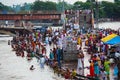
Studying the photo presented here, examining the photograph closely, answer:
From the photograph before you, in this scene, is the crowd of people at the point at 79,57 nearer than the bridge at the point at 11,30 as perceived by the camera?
Yes

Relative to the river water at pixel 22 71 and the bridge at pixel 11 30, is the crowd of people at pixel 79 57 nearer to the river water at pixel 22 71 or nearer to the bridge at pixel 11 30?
the river water at pixel 22 71

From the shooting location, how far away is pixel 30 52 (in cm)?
4444

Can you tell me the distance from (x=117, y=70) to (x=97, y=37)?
1762cm

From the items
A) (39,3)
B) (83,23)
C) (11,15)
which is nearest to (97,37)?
A: (83,23)

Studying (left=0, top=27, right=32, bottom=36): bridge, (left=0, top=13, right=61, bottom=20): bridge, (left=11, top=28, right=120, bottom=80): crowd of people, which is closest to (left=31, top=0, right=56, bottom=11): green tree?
(left=0, top=13, right=61, bottom=20): bridge

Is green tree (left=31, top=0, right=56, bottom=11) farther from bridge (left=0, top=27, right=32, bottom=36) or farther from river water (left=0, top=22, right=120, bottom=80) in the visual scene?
river water (left=0, top=22, right=120, bottom=80)

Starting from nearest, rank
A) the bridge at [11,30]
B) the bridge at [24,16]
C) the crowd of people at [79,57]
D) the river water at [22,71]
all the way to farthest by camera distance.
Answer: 1. the crowd of people at [79,57]
2. the river water at [22,71]
3. the bridge at [11,30]
4. the bridge at [24,16]

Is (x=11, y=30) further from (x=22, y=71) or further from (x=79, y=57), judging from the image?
(x=79, y=57)

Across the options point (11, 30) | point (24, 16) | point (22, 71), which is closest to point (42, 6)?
point (24, 16)

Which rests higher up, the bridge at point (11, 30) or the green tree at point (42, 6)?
the green tree at point (42, 6)

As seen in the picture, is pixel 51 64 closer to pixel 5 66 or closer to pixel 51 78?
pixel 51 78

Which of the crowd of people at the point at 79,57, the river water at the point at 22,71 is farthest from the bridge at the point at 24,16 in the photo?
the river water at the point at 22,71

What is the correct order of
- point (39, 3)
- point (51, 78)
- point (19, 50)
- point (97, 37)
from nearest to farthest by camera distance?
point (51, 78) → point (97, 37) → point (19, 50) → point (39, 3)

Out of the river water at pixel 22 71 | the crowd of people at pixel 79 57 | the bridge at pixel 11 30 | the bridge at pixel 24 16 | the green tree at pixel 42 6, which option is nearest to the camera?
the crowd of people at pixel 79 57
